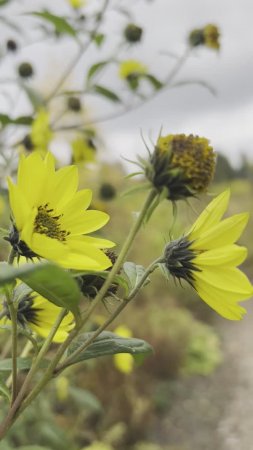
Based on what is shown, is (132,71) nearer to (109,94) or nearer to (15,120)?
(109,94)

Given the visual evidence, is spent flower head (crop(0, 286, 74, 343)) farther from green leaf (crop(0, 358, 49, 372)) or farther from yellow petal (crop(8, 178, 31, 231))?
yellow petal (crop(8, 178, 31, 231))

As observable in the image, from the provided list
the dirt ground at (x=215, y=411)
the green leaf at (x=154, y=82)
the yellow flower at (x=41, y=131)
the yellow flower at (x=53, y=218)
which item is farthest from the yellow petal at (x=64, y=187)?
the dirt ground at (x=215, y=411)

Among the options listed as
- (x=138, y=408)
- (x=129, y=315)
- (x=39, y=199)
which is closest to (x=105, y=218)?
(x=39, y=199)

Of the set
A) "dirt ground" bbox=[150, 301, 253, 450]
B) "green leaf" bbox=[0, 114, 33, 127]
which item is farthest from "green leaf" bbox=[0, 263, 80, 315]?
"dirt ground" bbox=[150, 301, 253, 450]

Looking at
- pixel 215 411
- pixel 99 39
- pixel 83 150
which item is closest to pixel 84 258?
pixel 83 150

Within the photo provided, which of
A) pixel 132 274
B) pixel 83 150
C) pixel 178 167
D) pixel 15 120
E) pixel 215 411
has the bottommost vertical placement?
pixel 215 411

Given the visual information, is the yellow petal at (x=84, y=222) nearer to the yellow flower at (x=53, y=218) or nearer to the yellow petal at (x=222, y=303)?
the yellow flower at (x=53, y=218)
